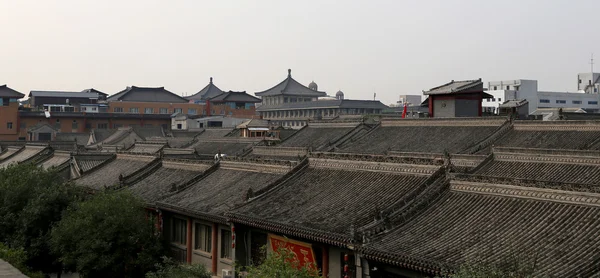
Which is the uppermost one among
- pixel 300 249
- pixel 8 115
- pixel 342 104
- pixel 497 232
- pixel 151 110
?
pixel 342 104

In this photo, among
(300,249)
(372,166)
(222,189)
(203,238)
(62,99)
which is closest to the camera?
(300,249)

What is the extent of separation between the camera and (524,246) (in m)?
17.3

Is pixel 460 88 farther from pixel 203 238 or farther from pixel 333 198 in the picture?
pixel 333 198

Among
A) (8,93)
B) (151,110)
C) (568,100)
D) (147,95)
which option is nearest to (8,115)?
(8,93)

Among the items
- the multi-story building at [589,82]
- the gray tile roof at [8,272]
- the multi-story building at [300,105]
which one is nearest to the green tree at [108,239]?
the gray tile roof at [8,272]

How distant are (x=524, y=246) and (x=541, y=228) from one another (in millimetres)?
880

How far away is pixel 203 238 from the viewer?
3031 cm

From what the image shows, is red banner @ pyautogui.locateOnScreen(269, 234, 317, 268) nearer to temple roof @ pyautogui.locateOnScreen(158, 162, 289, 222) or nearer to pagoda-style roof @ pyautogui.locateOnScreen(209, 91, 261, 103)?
temple roof @ pyautogui.locateOnScreen(158, 162, 289, 222)

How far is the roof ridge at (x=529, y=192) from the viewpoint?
58.3ft

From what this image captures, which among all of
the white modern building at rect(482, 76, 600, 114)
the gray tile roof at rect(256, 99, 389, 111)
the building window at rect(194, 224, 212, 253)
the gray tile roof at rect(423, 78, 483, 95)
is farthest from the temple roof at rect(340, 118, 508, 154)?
the white modern building at rect(482, 76, 600, 114)

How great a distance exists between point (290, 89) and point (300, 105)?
69.8 feet

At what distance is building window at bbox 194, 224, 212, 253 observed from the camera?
30.0 meters

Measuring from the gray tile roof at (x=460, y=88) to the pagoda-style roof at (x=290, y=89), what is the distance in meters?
87.8

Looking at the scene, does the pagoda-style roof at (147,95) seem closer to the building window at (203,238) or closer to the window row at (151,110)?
the window row at (151,110)
